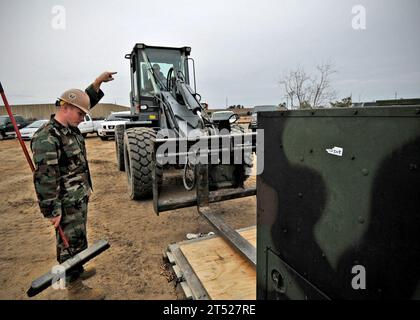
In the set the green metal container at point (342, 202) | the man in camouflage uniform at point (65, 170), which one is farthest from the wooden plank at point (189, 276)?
the man in camouflage uniform at point (65, 170)

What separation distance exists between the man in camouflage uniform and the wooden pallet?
1.02 meters

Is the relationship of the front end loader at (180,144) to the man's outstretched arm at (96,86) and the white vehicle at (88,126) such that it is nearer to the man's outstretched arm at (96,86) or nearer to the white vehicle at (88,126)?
the man's outstretched arm at (96,86)

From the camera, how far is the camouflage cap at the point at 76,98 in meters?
2.29

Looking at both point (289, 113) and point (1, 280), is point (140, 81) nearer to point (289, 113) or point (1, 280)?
point (1, 280)

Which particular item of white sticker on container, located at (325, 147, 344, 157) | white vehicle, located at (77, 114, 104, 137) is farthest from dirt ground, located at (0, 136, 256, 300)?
white vehicle, located at (77, 114, 104, 137)

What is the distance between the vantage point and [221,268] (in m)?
2.54

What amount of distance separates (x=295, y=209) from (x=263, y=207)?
31cm

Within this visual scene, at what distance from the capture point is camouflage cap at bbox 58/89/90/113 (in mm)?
2287

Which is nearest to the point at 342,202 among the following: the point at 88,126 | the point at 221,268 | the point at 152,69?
the point at 221,268

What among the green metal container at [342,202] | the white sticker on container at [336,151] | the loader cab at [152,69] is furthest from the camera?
the loader cab at [152,69]

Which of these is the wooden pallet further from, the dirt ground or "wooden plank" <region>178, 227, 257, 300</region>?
the dirt ground

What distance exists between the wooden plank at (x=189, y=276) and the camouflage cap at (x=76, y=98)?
1.75m
